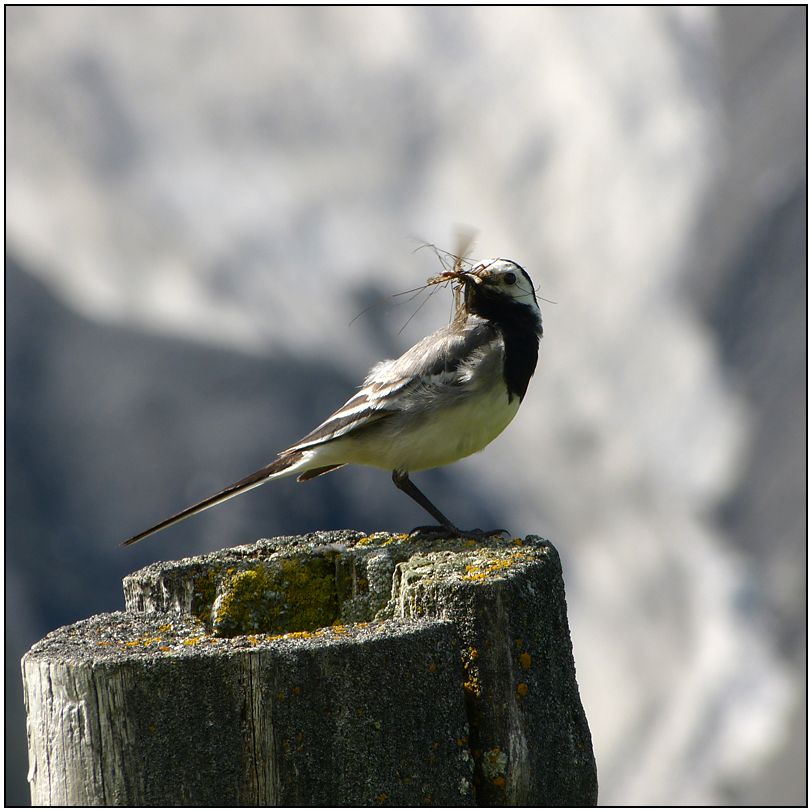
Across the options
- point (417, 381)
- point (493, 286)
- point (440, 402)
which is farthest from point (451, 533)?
point (493, 286)

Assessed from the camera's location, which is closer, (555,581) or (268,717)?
(268,717)

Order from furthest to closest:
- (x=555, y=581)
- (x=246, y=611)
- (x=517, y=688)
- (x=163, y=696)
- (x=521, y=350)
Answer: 1. (x=521, y=350)
2. (x=246, y=611)
3. (x=555, y=581)
4. (x=517, y=688)
5. (x=163, y=696)

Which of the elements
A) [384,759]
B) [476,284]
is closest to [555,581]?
[384,759]

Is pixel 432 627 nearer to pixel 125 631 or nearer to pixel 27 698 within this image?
pixel 125 631

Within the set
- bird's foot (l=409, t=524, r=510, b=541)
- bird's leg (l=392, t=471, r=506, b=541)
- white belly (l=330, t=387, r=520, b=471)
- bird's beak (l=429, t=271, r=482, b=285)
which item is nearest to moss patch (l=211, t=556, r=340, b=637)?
bird's foot (l=409, t=524, r=510, b=541)

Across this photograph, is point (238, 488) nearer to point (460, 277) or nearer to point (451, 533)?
point (451, 533)

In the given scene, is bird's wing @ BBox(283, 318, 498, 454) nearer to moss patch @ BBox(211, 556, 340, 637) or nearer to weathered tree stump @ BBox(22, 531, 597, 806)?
moss patch @ BBox(211, 556, 340, 637)

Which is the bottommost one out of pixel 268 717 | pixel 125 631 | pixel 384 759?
pixel 384 759
